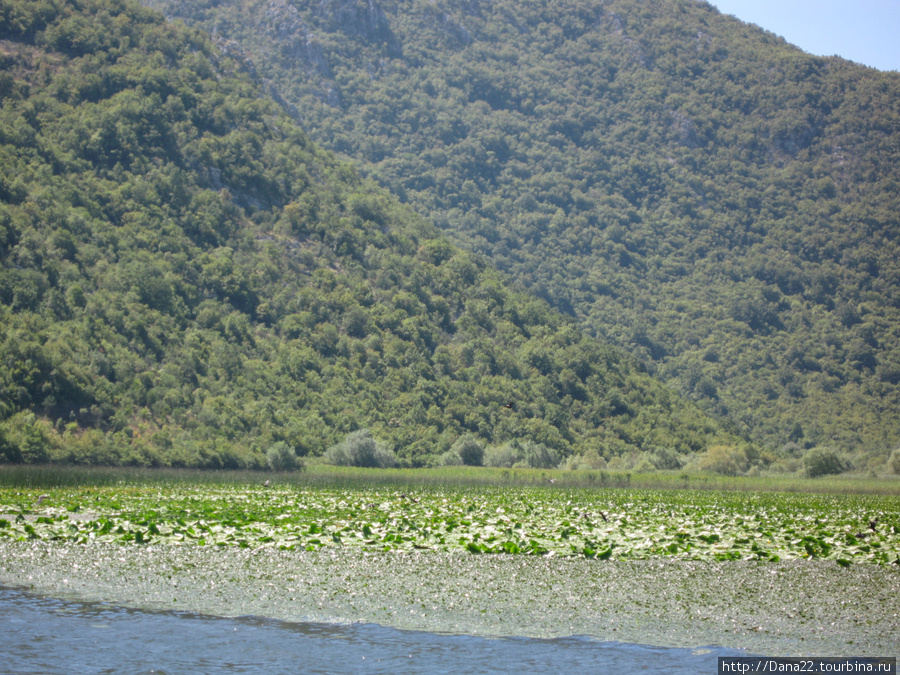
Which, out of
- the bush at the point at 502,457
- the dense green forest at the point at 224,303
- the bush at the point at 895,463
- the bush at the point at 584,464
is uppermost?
the dense green forest at the point at 224,303

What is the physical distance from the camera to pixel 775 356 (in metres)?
154

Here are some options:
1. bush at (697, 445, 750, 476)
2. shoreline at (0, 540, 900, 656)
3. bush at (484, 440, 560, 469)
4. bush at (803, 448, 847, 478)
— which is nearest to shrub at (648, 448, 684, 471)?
bush at (697, 445, 750, 476)

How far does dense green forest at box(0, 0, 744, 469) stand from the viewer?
72.9 meters

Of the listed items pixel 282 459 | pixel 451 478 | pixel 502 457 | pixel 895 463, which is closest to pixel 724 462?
pixel 895 463

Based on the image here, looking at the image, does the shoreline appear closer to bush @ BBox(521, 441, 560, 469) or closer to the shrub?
bush @ BBox(521, 441, 560, 469)

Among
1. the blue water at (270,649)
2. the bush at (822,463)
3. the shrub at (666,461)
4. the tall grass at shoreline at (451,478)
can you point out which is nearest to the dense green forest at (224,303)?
the shrub at (666,461)

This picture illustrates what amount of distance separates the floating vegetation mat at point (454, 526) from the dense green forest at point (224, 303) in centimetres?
3355

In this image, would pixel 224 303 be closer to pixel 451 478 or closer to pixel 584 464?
pixel 584 464

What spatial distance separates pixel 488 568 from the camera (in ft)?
64.2

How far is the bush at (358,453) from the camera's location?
7219cm

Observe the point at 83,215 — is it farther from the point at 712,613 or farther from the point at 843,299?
the point at 843,299

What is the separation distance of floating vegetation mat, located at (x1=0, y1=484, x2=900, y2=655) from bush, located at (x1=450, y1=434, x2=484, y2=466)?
50459mm

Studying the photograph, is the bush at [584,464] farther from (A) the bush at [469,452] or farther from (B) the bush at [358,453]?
(B) the bush at [358,453]

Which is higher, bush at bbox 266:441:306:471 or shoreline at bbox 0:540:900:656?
shoreline at bbox 0:540:900:656
